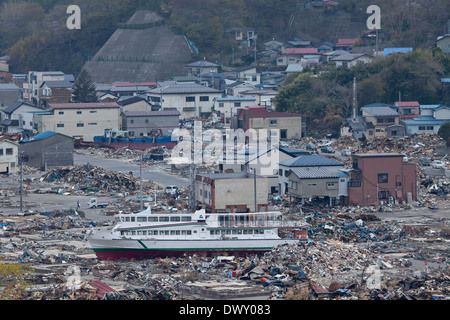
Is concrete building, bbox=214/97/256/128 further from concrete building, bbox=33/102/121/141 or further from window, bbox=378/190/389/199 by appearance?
window, bbox=378/190/389/199

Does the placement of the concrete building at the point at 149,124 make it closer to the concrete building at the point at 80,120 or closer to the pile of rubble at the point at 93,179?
the concrete building at the point at 80,120

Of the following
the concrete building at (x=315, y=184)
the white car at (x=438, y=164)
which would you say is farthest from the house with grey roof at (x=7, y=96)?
the concrete building at (x=315, y=184)

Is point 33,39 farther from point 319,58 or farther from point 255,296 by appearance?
point 255,296

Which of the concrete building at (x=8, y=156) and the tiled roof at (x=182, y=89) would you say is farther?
the tiled roof at (x=182, y=89)

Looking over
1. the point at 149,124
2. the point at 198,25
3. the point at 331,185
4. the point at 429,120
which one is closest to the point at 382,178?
the point at 331,185

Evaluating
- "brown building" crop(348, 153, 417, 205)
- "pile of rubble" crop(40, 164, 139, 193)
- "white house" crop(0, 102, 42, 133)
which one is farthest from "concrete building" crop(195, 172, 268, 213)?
"white house" crop(0, 102, 42, 133)

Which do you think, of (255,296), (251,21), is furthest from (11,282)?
(251,21)

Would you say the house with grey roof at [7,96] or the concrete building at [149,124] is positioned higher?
the house with grey roof at [7,96]
